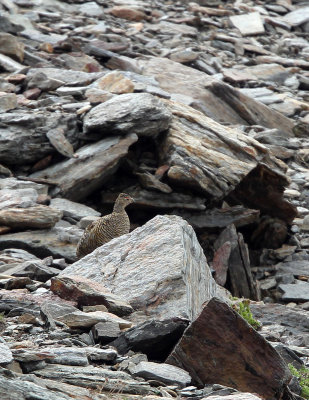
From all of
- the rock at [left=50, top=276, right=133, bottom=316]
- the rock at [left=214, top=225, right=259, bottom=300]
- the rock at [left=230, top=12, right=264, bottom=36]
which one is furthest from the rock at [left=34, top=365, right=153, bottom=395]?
the rock at [left=230, top=12, right=264, bottom=36]

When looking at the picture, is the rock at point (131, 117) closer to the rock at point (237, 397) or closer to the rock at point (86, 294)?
the rock at point (86, 294)

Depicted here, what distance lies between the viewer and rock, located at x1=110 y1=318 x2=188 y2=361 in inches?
336

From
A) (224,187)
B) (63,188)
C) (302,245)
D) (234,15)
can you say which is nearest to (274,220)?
(302,245)

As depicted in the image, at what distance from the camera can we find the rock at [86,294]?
9836 mm

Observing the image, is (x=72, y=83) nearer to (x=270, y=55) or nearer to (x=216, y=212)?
(x=216, y=212)

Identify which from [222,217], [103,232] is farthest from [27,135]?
[103,232]

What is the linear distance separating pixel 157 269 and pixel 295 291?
9.46 m

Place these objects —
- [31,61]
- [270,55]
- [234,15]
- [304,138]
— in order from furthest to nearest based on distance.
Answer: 1. [234,15]
2. [270,55]
3. [304,138]
4. [31,61]

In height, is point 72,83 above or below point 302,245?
above

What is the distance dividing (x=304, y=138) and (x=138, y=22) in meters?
10.5

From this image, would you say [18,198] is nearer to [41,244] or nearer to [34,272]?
[41,244]

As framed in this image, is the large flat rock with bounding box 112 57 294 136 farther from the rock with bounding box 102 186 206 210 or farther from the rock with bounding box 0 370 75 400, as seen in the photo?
the rock with bounding box 0 370 75 400

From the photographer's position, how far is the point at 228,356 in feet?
27.9

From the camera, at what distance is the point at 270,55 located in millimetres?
36531
